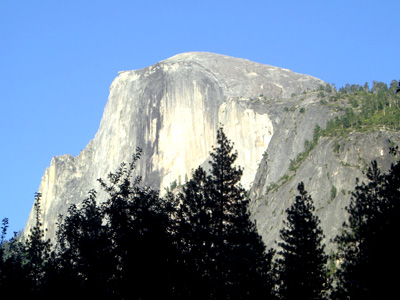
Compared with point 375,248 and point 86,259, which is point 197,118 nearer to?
point 375,248

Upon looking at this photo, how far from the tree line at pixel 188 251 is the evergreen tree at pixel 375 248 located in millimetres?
64

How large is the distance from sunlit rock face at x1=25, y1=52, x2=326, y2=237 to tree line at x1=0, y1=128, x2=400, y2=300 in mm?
113638

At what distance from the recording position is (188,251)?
38625 millimetres

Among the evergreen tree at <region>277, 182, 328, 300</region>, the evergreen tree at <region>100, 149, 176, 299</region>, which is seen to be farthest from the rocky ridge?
the evergreen tree at <region>100, 149, 176, 299</region>

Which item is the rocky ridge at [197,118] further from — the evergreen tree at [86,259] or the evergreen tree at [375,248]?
the evergreen tree at [86,259]

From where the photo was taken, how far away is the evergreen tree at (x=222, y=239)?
129ft

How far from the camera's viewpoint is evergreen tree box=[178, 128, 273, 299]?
129ft

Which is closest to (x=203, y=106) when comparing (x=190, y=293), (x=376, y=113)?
(x=376, y=113)

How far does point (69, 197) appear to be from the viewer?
195625mm

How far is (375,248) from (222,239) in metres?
9.53

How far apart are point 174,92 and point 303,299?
136 m

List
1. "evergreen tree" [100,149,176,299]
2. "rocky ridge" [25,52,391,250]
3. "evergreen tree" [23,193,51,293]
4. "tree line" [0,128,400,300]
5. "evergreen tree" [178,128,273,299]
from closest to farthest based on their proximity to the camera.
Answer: "evergreen tree" [100,149,176,299] < "tree line" [0,128,400,300] < "evergreen tree" [23,193,51,293] < "evergreen tree" [178,128,273,299] < "rocky ridge" [25,52,391,250]

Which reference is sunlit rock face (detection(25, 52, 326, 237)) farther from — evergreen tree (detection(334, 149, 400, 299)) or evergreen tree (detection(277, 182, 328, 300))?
evergreen tree (detection(334, 149, 400, 299))

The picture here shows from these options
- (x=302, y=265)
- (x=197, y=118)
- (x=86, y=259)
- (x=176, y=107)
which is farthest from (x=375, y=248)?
(x=176, y=107)
